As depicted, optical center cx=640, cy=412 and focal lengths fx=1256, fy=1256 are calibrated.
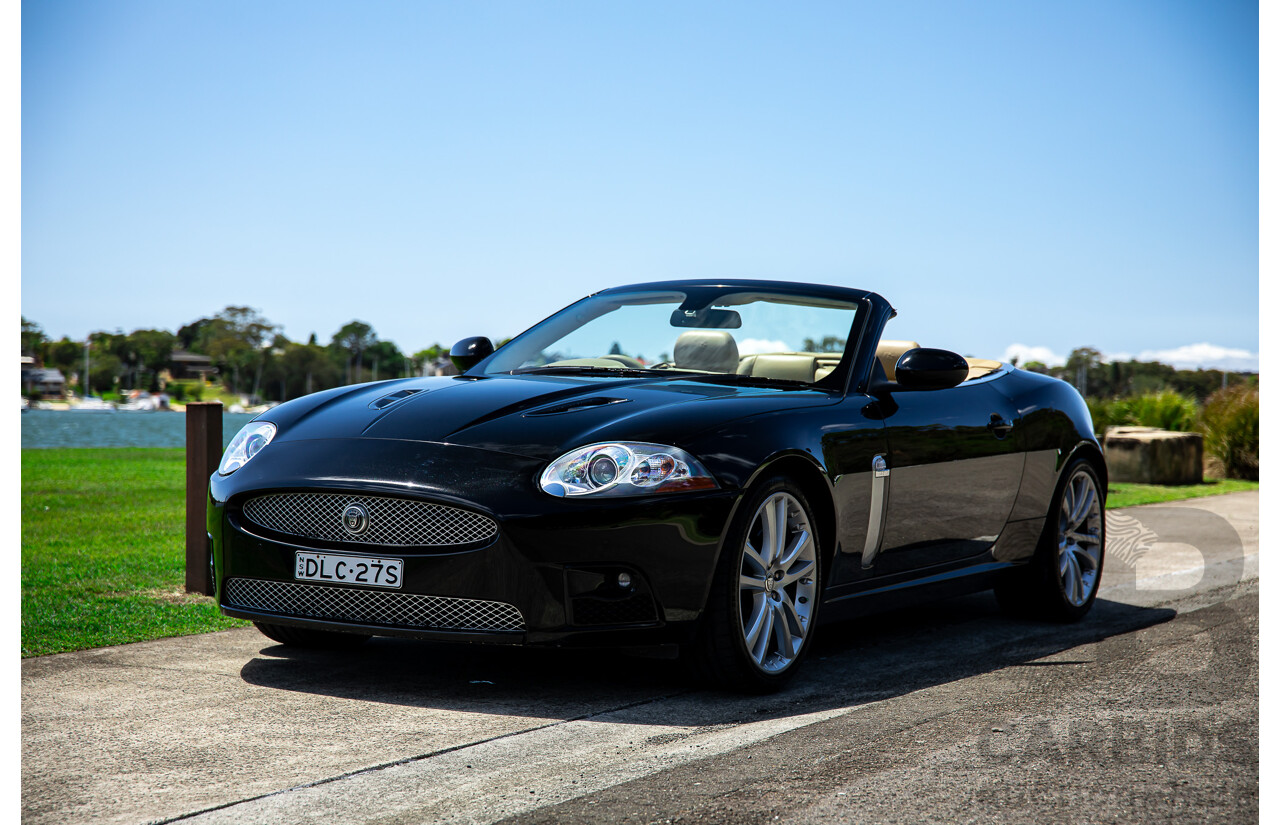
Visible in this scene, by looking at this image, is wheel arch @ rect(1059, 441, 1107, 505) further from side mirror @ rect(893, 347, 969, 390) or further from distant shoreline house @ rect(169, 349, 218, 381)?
distant shoreline house @ rect(169, 349, 218, 381)

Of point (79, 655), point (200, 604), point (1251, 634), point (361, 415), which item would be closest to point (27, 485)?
point (200, 604)

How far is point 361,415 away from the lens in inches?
177

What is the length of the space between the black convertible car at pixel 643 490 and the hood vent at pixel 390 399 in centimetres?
2

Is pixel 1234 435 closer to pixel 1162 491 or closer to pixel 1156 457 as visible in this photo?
pixel 1156 457

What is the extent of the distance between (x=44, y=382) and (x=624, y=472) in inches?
6798

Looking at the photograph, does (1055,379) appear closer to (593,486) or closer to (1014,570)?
(1014,570)

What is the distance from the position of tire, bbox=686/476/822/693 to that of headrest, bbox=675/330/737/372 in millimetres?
929

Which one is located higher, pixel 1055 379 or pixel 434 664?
pixel 1055 379

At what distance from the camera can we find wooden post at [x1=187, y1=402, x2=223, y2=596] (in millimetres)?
6152

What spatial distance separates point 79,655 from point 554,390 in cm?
215

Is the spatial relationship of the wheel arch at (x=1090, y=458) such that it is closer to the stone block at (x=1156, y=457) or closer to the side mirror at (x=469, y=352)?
the side mirror at (x=469, y=352)

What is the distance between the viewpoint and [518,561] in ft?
12.8

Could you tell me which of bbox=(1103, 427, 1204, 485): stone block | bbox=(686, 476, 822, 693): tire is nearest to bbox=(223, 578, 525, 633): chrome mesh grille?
bbox=(686, 476, 822, 693): tire

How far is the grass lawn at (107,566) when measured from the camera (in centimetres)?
543
